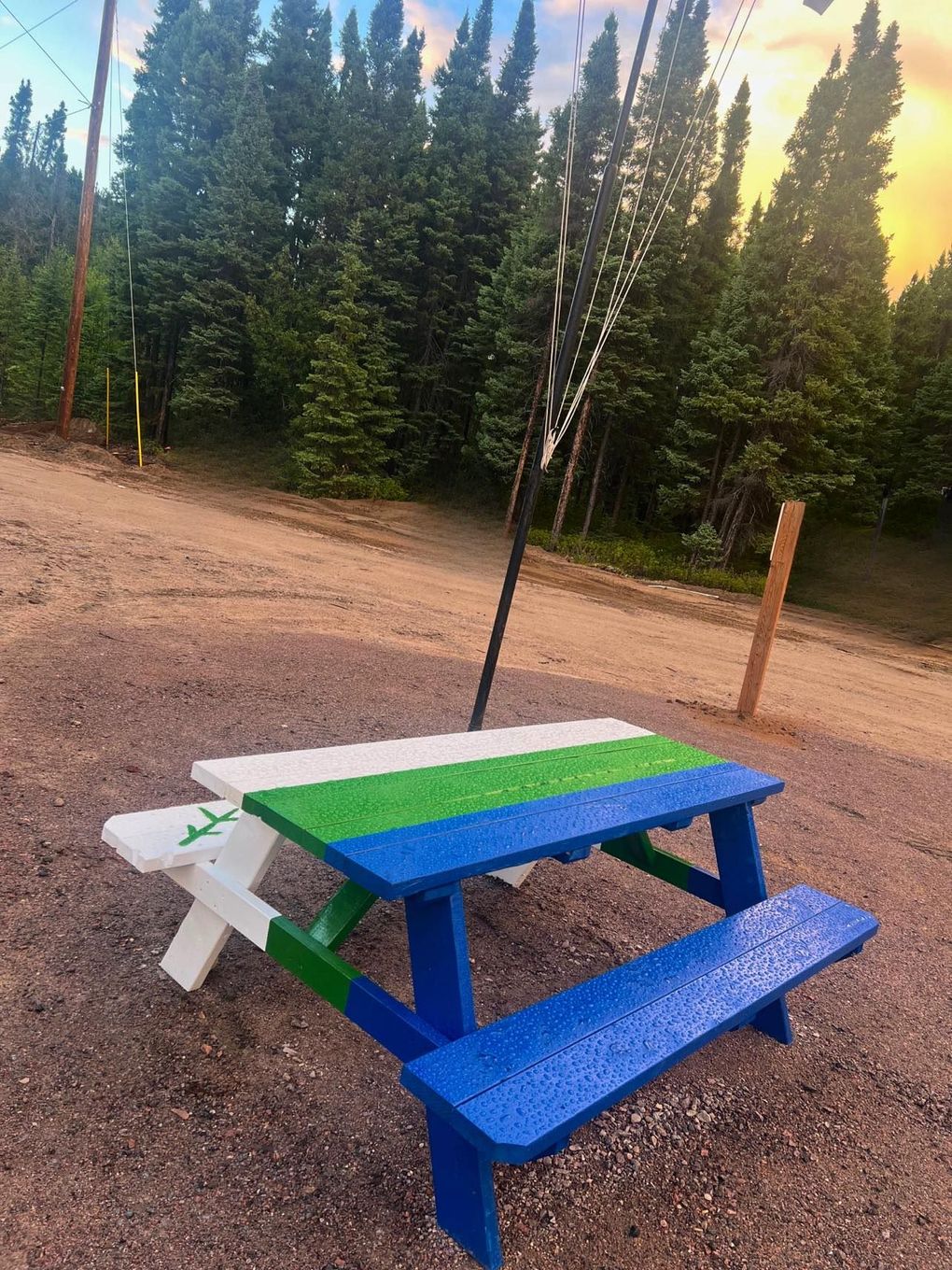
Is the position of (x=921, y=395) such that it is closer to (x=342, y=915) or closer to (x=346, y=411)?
(x=346, y=411)

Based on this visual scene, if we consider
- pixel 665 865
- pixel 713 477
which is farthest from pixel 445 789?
pixel 713 477

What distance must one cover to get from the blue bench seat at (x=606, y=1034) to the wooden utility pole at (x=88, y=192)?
741 inches

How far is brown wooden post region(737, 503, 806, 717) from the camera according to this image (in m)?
6.58

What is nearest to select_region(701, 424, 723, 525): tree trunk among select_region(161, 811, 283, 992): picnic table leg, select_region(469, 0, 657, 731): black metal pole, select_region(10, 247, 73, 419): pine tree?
select_region(469, 0, 657, 731): black metal pole

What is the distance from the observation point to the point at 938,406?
28859mm

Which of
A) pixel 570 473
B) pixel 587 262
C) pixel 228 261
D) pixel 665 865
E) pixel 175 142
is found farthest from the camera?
pixel 175 142

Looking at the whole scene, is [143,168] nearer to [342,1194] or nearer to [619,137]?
[619,137]

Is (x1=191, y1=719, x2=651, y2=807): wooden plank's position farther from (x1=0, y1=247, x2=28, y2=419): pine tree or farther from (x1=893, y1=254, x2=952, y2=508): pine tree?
(x1=0, y1=247, x2=28, y2=419): pine tree

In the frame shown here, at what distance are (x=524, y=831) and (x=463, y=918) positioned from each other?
30 centimetres

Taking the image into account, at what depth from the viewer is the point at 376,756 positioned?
240 cm

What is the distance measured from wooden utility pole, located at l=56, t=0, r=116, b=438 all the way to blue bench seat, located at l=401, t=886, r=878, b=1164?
18.8m

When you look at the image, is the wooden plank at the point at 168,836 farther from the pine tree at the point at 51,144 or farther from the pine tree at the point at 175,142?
the pine tree at the point at 51,144

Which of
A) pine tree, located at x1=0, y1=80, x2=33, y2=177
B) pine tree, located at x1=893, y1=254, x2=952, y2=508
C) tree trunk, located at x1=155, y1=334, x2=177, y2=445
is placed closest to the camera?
pine tree, located at x1=893, y1=254, x2=952, y2=508

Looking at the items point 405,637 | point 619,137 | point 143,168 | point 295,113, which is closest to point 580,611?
point 405,637
